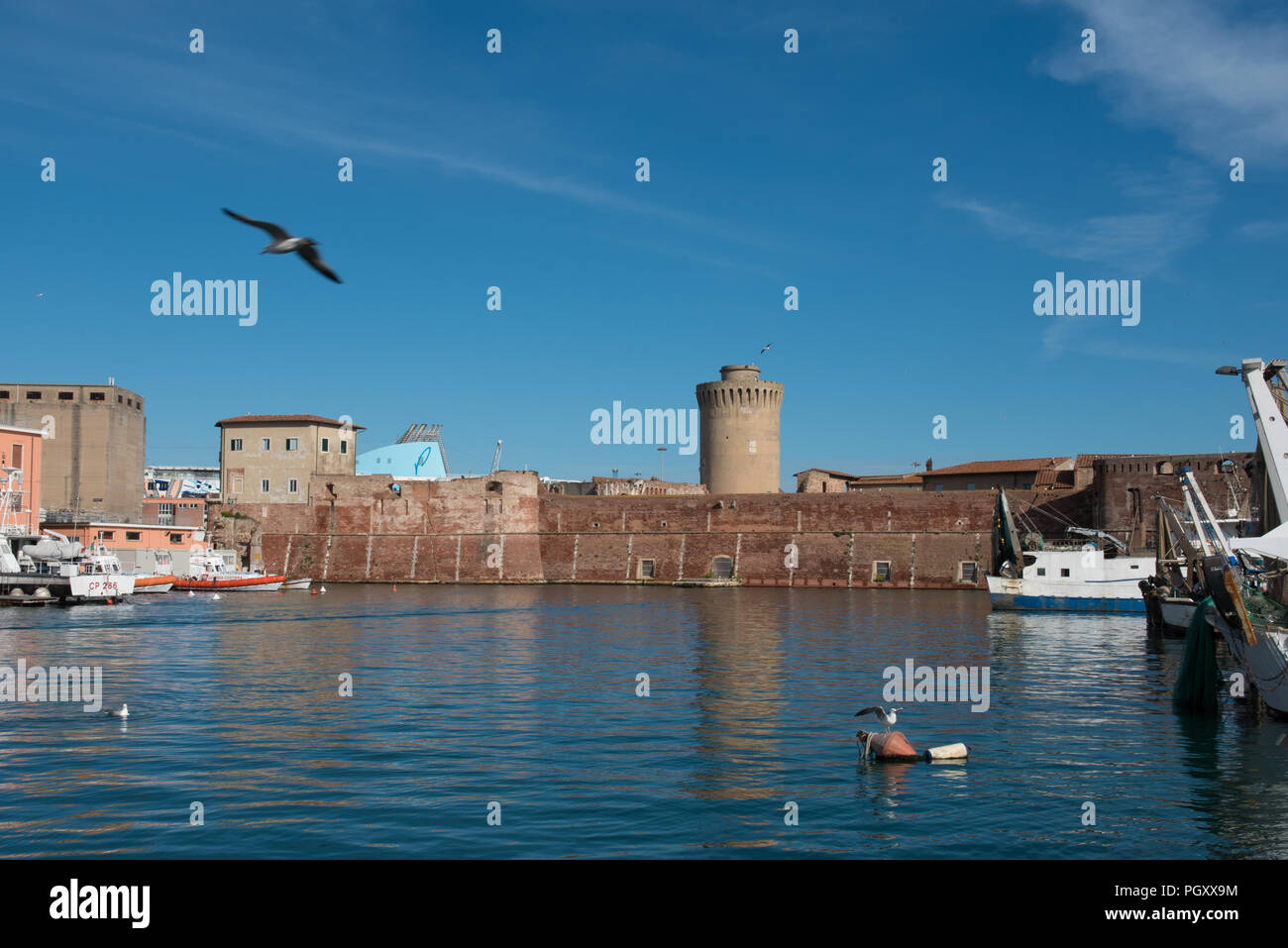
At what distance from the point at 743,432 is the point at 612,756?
204ft

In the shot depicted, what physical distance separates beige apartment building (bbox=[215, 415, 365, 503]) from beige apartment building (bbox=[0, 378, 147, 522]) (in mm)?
13359

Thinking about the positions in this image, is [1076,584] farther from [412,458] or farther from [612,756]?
[412,458]

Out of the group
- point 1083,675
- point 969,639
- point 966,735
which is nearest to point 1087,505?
point 969,639

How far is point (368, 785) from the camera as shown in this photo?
42.1 ft

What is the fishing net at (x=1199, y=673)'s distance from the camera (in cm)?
1808

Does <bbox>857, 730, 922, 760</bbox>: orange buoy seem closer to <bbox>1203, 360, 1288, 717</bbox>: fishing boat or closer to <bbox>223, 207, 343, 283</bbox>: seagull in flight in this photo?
<bbox>1203, 360, 1288, 717</bbox>: fishing boat

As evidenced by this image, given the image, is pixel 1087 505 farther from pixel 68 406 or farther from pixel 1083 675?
pixel 68 406

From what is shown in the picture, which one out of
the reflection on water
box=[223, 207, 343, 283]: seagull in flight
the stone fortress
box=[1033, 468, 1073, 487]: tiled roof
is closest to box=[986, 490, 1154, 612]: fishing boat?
the reflection on water

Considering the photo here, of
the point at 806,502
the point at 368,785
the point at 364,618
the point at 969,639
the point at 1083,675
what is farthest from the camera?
the point at 806,502

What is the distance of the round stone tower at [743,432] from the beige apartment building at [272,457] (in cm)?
2593

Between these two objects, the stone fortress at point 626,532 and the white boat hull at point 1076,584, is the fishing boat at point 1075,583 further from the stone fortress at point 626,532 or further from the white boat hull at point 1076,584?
the stone fortress at point 626,532

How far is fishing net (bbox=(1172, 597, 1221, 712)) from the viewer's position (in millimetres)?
18078

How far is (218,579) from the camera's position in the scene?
180ft
